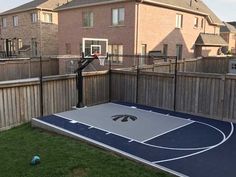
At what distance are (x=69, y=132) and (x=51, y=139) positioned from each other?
0.57m

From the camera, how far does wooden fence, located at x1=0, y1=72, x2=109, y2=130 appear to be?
9.05 meters

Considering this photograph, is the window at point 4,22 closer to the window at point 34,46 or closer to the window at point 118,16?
the window at point 34,46

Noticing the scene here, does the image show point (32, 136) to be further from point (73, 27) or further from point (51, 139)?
point (73, 27)

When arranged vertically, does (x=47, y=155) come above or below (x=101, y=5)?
below

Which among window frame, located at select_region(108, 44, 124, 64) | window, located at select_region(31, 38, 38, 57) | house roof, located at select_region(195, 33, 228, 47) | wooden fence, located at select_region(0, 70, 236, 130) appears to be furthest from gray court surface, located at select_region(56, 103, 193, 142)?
window, located at select_region(31, 38, 38, 57)

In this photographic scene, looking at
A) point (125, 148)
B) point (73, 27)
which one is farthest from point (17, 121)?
point (73, 27)

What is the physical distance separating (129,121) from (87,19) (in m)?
15.6

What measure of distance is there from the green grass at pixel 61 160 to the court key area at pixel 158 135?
1.05ft

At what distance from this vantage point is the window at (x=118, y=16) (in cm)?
2031

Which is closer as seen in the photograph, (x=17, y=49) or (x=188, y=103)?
(x=188, y=103)

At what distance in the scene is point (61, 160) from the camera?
620 cm

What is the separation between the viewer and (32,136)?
808 cm

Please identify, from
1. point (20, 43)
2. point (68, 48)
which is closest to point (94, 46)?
point (68, 48)

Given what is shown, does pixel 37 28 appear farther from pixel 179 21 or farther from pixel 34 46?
pixel 179 21
